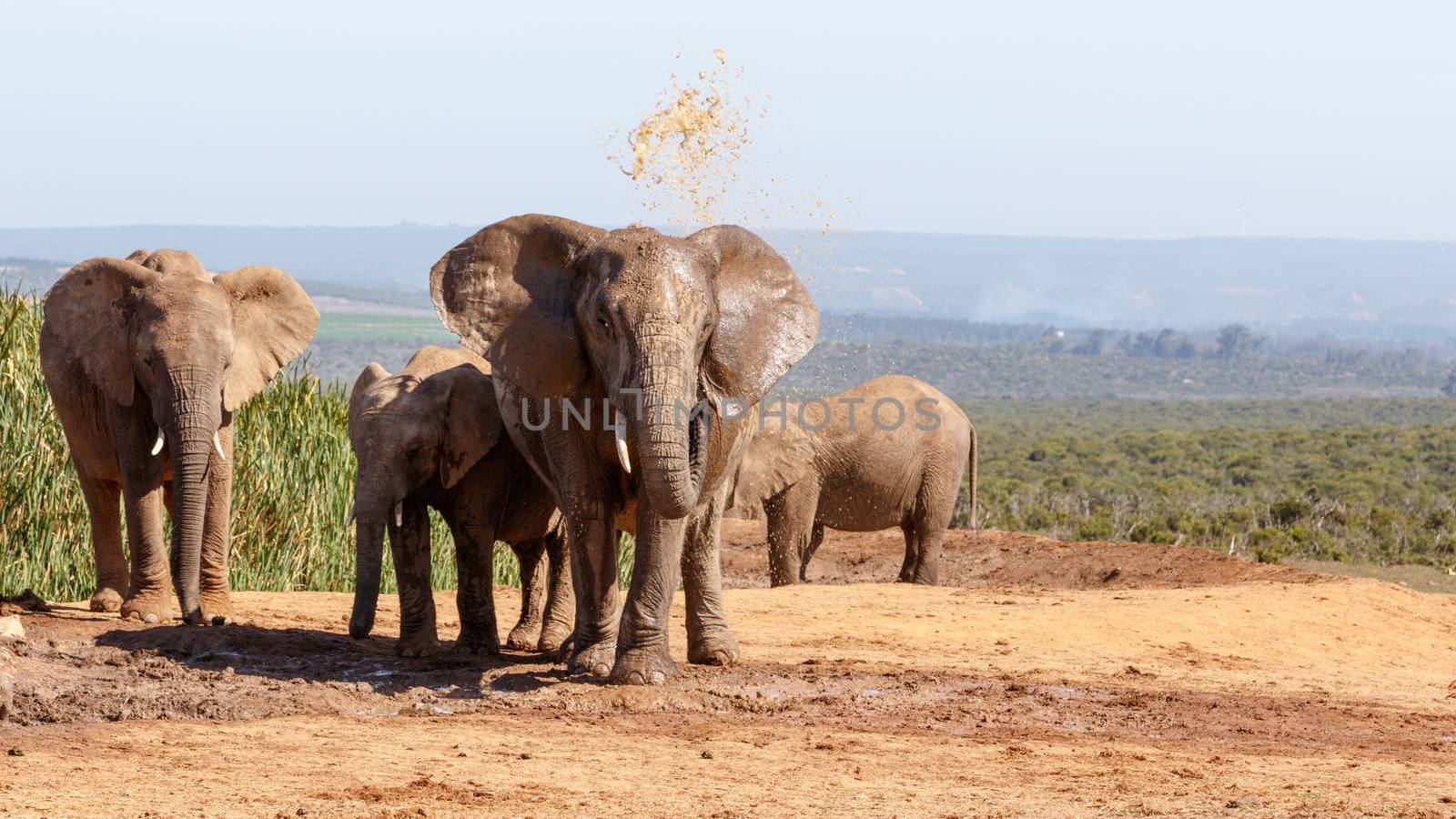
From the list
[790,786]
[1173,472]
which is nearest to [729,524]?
[790,786]

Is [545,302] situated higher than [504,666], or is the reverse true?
[545,302]

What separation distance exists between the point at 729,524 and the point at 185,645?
11.0 metres

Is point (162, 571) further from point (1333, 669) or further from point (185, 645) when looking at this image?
point (1333, 669)

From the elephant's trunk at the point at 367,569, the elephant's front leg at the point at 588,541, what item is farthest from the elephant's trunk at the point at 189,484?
the elephant's front leg at the point at 588,541

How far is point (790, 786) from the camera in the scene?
7066 millimetres

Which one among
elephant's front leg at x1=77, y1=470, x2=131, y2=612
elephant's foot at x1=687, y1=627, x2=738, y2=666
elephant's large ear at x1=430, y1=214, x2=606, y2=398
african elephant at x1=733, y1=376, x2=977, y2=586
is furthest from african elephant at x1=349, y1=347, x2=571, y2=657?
african elephant at x1=733, y1=376, x2=977, y2=586

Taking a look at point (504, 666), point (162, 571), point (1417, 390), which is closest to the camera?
point (504, 666)

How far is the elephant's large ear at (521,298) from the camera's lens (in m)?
8.59

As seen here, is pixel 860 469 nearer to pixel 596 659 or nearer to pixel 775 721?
pixel 596 659

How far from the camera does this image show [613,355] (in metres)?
8.16

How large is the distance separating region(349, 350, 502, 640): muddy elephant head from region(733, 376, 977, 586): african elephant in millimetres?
5538

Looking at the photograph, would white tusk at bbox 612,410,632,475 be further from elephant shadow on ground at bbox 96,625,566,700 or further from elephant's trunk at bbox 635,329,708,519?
elephant shadow on ground at bbox 96,625,566,700

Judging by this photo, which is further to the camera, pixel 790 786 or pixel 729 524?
pixel 729 524

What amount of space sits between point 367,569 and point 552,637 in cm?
123
